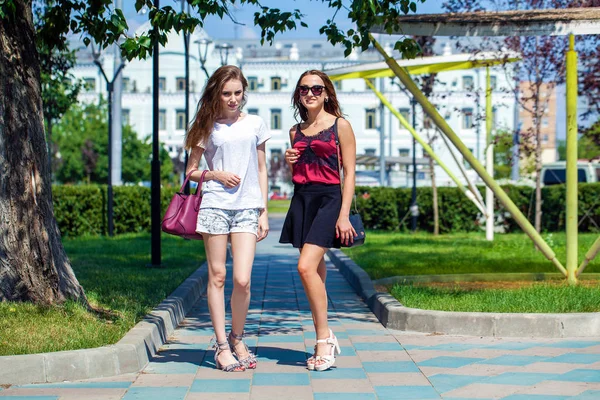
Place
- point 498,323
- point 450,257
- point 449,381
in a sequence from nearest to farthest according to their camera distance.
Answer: point 449,381 → point 498,323 → point 450,257

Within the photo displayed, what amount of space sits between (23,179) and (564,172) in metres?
33.2

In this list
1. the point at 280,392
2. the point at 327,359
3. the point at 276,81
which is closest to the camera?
the point at 280,392

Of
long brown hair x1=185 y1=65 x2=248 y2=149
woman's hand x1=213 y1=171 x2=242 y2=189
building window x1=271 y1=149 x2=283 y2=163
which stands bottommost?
woman's hand x1=213 y1=171 x2=242 y2=189

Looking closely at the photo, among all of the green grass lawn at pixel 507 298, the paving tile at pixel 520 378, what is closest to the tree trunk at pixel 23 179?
the green grass lawn at pixel 507 298

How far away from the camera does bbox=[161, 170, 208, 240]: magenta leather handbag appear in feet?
21.9

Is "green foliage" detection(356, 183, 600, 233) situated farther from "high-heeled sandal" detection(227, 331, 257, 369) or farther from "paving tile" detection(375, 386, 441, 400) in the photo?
"paving tile" detection(375, 386, 441, 400)

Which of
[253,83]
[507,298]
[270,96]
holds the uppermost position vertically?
[253,83]

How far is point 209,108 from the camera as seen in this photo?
21.9ft

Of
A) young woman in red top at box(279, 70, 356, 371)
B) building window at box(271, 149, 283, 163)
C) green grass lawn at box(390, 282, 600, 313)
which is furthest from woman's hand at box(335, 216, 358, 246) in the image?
building window at box(271, 149, 283, 163)

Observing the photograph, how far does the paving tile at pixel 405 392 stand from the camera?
19.1ft

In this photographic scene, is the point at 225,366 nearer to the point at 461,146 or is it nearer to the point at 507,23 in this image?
the point at 461,146

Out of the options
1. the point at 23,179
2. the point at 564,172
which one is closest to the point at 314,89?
the point at 23,179

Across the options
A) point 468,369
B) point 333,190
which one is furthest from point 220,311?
point 468,369

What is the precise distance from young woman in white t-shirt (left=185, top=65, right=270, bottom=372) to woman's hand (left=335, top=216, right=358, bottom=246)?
49 cm
